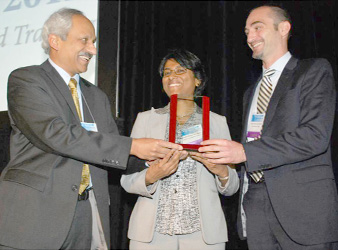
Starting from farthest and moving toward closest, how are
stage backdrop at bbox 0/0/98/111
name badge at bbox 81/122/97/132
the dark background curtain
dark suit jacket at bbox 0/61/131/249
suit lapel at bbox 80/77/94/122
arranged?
the dark background curtain, stage backdrop at bbox 0/0/98/111, suit lapel at bbox 80/77/94/122, name badge at bbox 81/122/97/132, dark suit jacket at bbox 0/61/131/249

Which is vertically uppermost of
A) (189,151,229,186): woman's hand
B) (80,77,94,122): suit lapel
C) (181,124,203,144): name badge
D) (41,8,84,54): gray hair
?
(41,8,84,54): gray hair

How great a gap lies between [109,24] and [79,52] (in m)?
Result: 1.42

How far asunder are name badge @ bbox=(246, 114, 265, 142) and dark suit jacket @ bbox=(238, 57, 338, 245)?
11 cm

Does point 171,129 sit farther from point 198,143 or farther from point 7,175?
point 7,175

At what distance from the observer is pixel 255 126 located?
91.9 inches

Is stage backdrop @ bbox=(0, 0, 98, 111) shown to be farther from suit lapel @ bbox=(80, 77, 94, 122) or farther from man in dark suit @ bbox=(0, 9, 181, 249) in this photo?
man in dark suit @ bbox=(0, 9, 181, 249)

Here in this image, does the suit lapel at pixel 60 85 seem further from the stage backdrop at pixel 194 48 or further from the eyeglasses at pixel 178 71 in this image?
the stage backdrop at pixel 194 48

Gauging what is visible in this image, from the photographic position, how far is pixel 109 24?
3.56 m

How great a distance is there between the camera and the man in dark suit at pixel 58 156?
178 centimetres

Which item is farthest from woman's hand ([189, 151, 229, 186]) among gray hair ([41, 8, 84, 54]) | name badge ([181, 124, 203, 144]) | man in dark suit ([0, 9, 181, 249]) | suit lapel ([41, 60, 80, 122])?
gray hair ([41, 8, 84, 54])

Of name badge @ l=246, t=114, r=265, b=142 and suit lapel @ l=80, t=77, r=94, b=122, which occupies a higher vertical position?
suit lapel @ l=80, t=77, r=94, b=122

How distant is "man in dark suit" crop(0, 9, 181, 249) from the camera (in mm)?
1780

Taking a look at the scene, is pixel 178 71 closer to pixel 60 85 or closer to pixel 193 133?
pixel 193 133

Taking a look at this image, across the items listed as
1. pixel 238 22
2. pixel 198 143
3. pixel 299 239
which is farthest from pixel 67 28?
pixel 238 22
